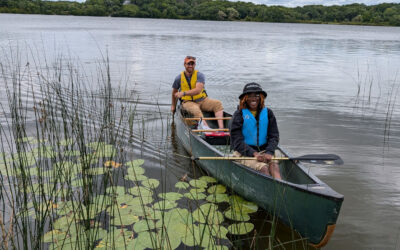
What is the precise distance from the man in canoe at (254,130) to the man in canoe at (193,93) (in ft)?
7.20

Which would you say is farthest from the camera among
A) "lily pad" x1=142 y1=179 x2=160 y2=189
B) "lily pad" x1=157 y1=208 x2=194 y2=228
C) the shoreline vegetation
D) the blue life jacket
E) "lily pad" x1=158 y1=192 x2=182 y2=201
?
the shoreline vegetation

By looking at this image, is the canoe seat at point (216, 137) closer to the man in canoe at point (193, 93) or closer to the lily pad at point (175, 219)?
the man in canoe at point (193, 93)

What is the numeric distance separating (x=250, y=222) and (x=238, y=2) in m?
100

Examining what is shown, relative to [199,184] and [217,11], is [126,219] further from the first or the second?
[217,11]

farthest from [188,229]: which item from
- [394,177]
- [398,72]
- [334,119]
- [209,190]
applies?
[398,72]

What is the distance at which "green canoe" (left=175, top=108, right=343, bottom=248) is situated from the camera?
2.92 meters

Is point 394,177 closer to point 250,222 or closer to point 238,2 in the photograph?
point 250,222

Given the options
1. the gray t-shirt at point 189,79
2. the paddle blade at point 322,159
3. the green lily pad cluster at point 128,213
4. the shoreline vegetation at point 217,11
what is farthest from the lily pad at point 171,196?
the shoreline vegetation at point 217,11

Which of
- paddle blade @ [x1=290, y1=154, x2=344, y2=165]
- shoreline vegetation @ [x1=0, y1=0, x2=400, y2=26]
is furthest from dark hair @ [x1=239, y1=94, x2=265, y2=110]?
shoreline vegetation @ [x1=0, y1=0, x2=400, y2=26]

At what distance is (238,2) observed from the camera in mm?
96062

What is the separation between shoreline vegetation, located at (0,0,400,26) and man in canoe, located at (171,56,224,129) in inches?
3073

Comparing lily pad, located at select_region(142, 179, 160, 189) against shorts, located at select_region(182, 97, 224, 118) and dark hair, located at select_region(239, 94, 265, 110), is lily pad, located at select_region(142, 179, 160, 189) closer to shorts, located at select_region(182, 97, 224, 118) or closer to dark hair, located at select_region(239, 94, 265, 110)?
dark hair, located at select_region(239, 94, 265, 110)

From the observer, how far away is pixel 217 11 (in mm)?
83062

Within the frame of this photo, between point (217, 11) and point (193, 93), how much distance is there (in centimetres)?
8207
